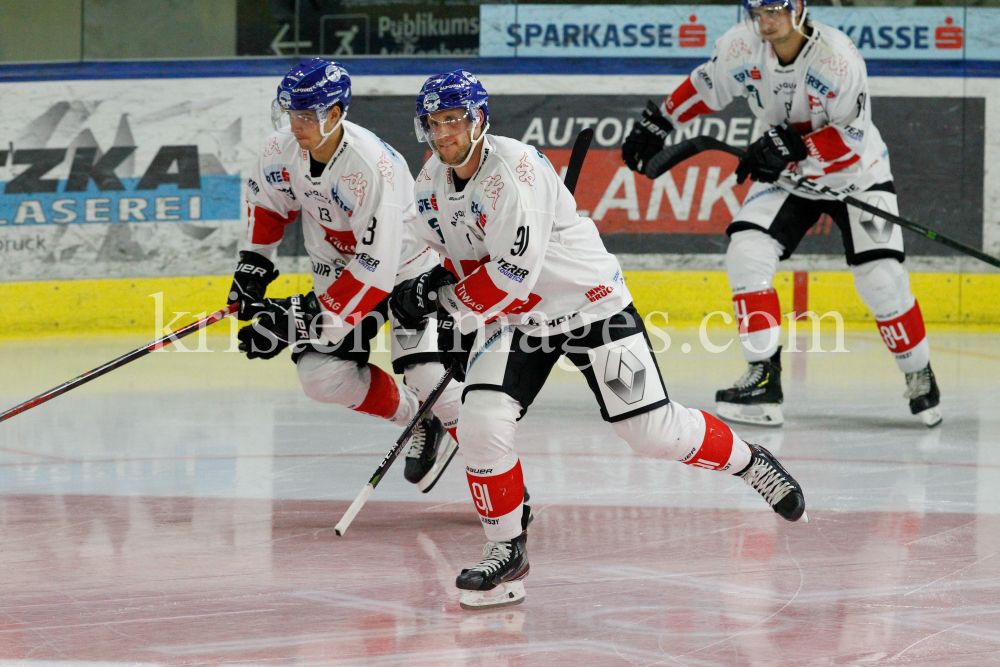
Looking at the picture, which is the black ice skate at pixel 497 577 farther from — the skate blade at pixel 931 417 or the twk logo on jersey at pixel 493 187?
the skate blade at pixel 931 417

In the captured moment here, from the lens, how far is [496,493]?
304cm

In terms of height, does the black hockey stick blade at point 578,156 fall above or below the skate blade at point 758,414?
above

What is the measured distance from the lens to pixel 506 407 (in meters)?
3.05

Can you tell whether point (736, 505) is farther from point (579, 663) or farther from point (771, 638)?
point (579, 663)

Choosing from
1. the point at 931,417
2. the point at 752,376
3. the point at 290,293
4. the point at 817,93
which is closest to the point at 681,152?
the point at 817,93

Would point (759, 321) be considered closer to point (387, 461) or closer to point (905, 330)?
point (905, 330)

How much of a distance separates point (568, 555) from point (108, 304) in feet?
16.0

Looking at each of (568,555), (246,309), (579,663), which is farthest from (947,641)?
(246,309)

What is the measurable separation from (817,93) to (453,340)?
2.43 metres

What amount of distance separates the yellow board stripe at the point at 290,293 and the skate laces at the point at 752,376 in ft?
8.58

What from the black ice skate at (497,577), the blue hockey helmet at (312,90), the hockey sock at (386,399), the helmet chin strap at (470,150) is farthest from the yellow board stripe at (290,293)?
the black ice skate at (497,577)

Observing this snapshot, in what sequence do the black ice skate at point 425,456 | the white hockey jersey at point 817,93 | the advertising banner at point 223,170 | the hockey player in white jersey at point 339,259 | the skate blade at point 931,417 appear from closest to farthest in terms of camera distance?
the hockey player in white jersey at point 339,259 → the black ice skate at point 425,456 → the white hockey jersey at point 817,93 → the skate blade at point 931,417 → the advertising banner at point 223,170

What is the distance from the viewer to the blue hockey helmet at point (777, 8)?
4.93 m

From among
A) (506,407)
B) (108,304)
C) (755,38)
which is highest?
(755,38)
